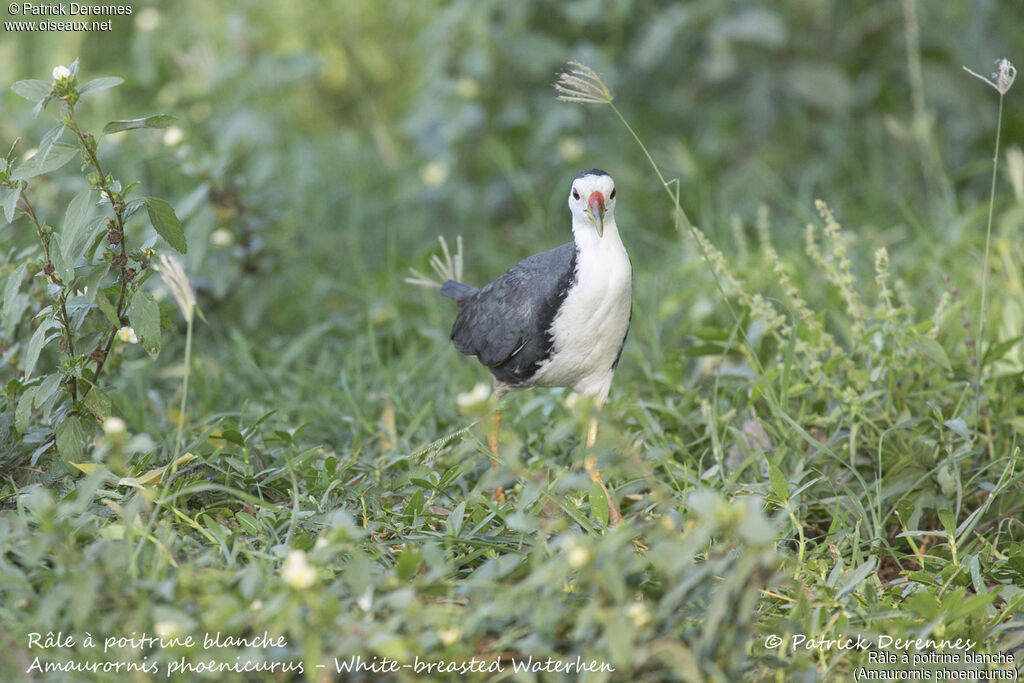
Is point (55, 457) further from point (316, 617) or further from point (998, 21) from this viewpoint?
point (998, 21)

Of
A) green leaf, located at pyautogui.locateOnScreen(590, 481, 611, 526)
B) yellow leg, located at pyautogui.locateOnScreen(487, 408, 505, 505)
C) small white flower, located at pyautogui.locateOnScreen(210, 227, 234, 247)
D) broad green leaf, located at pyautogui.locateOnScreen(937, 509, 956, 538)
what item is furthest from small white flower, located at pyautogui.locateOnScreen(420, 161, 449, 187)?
broad green leaf, located at pyautogui.locateOnScreen(937, 509, 956, 538)

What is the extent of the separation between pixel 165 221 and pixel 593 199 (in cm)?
108

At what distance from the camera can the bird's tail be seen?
313 centimetres

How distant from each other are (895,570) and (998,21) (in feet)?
11.0

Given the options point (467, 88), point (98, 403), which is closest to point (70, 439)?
point (98, 403)

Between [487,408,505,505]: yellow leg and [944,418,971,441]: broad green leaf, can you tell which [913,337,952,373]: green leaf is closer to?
[944,418,971,441]: broad green leaf

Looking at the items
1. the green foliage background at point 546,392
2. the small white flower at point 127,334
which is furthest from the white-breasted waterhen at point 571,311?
the small white flower at point 127,334

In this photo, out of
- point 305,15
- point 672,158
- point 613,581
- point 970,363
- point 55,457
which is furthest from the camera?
point 305,15

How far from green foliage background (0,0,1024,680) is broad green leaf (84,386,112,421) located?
168 millimetres

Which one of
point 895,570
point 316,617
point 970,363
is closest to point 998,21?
point 970,363

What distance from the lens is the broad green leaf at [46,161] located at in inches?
89.0

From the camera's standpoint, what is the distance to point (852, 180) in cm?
526

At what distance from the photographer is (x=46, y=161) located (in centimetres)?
228

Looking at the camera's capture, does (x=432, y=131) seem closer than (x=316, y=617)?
No
